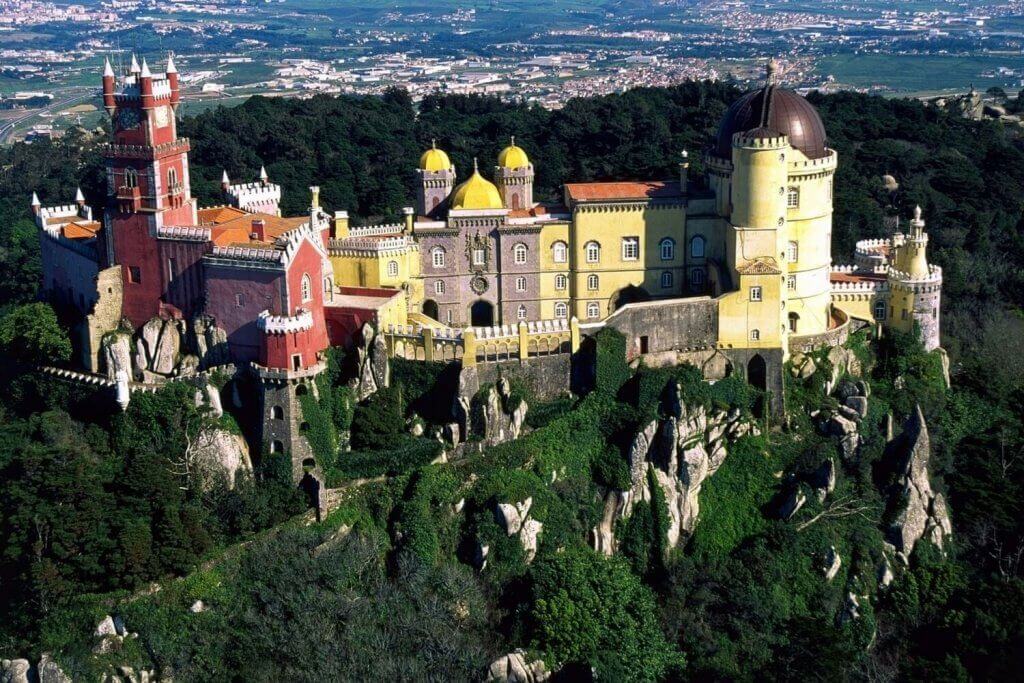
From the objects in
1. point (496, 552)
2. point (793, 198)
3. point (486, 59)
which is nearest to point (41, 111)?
point (486, 59)

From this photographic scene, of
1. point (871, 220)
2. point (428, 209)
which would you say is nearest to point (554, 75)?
point (871, 220)

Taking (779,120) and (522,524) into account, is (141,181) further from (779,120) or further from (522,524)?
(779,120)

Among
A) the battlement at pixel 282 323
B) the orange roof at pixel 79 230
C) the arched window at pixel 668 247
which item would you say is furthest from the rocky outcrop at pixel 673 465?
the orange roof at pixel 79 230

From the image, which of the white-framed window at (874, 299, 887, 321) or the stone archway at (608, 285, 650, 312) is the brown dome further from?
the white-framed window at (874, 299, 887, 321)

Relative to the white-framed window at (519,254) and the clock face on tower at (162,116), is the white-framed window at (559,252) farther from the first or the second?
the clock face on tower at (162,116)

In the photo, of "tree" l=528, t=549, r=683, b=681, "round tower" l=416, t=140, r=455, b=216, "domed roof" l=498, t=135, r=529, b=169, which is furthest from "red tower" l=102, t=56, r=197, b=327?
"tree" l=528, t=549, r=683, b=681
